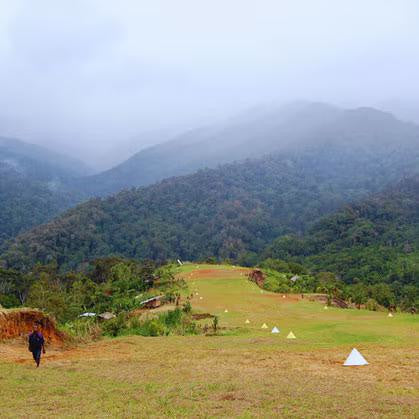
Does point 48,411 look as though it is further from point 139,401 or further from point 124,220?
point 124,220

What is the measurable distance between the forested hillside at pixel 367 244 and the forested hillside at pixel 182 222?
12938mm

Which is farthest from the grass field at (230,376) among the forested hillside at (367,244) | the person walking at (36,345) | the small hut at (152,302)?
the forested hillside at (367,244)

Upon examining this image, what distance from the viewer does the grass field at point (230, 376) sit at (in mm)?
10875

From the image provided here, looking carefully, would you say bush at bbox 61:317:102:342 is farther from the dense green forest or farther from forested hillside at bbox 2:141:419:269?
forested hillside at bbox 2:141:419:269

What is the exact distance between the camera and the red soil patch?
20328mm

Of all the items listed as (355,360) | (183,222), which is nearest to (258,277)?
(355,360)

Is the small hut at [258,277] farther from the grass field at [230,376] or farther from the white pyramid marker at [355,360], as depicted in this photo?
the white pyramid marker at [355,360]

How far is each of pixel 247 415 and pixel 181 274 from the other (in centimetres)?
4577

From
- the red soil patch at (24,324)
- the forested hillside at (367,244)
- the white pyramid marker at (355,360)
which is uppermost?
the red soil patch at (24,324)


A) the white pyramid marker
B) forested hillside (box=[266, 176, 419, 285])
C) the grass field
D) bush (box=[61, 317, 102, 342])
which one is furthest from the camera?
forested hillside (box=[266, 176, 419, 285])

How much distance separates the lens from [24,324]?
827 inches

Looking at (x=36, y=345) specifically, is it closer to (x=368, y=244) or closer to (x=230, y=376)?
(x=230, y=376)

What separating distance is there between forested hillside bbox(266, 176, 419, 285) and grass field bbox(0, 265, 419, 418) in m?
56.8

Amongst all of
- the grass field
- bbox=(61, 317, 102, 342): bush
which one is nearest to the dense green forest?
the grass field
